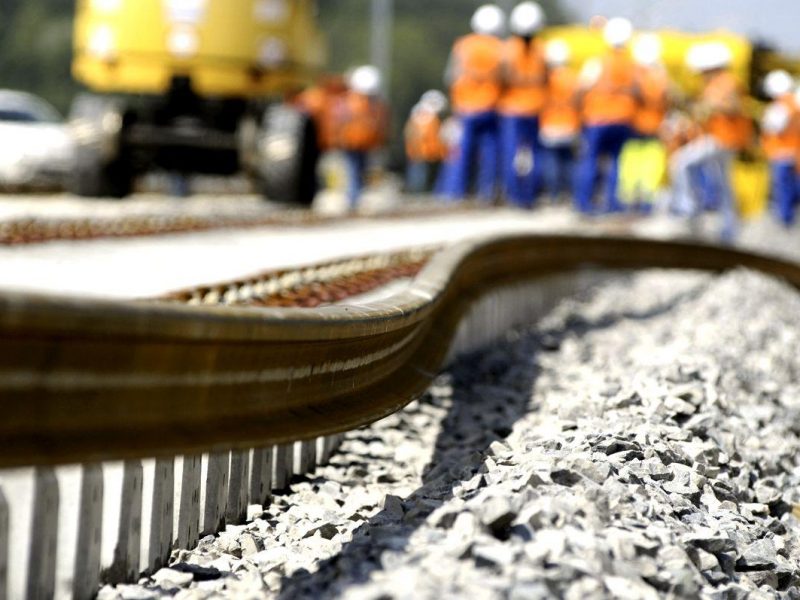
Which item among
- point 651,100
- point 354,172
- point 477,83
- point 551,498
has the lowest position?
point 354,172

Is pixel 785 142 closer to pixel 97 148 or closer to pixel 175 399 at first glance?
pixel 97 148

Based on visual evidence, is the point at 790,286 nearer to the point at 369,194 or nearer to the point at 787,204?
the point at 787,204

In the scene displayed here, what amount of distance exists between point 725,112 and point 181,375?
14.2 m

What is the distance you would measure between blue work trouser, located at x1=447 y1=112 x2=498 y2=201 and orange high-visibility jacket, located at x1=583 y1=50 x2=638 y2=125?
2.03m

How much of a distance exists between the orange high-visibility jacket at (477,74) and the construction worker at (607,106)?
145 cm

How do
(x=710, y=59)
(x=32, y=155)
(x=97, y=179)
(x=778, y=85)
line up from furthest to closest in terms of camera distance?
(x=778, y=85), (x=32, y=155), (x=710, y=59), (x=97, y=179)

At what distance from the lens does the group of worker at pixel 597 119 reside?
16.5m

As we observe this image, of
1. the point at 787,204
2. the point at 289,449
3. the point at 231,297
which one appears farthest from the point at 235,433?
the point at 787,204

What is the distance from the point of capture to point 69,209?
53.9 ft

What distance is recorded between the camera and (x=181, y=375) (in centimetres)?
305

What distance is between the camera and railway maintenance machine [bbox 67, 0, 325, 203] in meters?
16.6

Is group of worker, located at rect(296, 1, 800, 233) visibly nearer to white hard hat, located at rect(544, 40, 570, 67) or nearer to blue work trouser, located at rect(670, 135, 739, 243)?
blue work trouser, located at rect(670, 135, 739, 243)

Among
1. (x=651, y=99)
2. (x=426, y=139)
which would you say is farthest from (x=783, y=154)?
(x=426, y=139)

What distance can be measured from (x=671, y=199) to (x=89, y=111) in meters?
7.10
